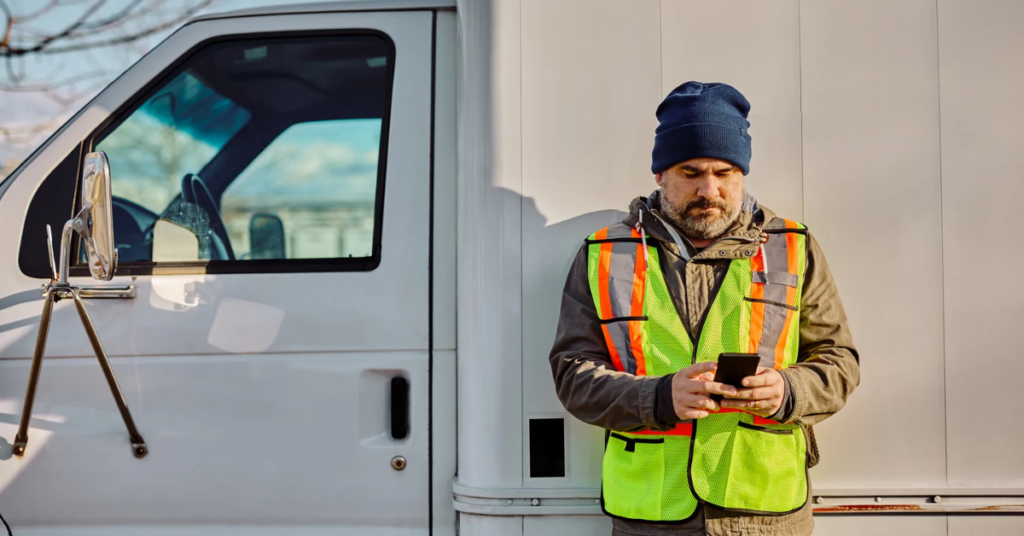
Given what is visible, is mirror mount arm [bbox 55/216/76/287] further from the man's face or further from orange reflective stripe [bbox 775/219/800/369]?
orange reflective stripe [bbox 775/219/800/369]

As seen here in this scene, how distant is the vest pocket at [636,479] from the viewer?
5.74 feet

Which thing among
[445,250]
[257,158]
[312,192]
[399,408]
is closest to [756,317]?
[445,250]

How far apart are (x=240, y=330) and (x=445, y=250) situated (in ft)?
1.89

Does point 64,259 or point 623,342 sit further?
point 64,259

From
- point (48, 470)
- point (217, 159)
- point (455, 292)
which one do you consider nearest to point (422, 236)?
point (455, 292)

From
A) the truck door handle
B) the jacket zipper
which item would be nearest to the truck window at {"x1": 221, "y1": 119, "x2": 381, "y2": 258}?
the truck door handle

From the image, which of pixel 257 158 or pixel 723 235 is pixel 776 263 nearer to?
pixel 723 235

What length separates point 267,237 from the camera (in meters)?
2.22

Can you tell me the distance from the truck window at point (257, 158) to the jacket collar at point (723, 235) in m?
0.74

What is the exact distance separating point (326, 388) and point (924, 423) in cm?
147

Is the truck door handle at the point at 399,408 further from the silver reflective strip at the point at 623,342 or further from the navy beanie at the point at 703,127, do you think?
the navy beanie at the point at 703,127

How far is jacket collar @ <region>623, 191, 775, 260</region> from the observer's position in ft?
5.98

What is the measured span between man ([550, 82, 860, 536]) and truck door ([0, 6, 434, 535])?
1.82 feet

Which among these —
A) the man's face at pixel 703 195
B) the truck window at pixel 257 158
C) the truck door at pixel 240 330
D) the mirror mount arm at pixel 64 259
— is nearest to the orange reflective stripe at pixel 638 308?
the man's face at pixel 703 195
